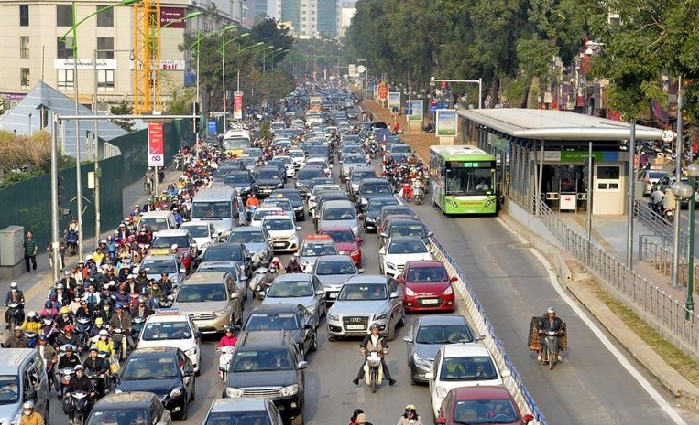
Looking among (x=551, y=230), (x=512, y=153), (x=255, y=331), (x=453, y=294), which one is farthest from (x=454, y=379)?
(x=512, y=153)

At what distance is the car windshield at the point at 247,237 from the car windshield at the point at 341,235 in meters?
2.04

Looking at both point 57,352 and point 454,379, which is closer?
point 454,379

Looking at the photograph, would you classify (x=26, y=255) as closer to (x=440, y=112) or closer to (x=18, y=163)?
(x=18, y=163)

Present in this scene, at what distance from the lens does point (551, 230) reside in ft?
157

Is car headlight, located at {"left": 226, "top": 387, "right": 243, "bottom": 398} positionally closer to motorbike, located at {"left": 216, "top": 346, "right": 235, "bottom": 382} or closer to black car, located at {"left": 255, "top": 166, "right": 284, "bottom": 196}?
motorbike, located at {"left": 216, "top": 346, "right": 235, "bottom": 382}

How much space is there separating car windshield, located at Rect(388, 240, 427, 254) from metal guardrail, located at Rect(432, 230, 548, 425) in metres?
0.85

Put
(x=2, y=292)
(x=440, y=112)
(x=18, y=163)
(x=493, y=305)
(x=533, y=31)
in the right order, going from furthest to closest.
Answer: (x=533, y=31) → (x=440, y=112) → (x=18, y=163) → (x=2, y=292) → (x=493, y=305)

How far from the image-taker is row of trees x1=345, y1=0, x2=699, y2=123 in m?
32.2

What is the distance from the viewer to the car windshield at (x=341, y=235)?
4425 cm

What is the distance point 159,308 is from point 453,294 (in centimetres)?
722

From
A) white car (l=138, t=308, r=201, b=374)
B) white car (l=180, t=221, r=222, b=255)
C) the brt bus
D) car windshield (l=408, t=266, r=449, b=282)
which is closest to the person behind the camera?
white car (l=138, t=308, r=201, b=374)

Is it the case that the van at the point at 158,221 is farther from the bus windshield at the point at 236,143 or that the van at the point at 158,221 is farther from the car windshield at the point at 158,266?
the bus windshield at the point at 236,143

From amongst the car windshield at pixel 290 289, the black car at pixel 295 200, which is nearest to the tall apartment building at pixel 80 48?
the black car at pixel 295 200

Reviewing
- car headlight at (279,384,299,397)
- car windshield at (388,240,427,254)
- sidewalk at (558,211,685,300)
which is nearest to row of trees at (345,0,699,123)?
sidewalk at (558,211,685,300)
